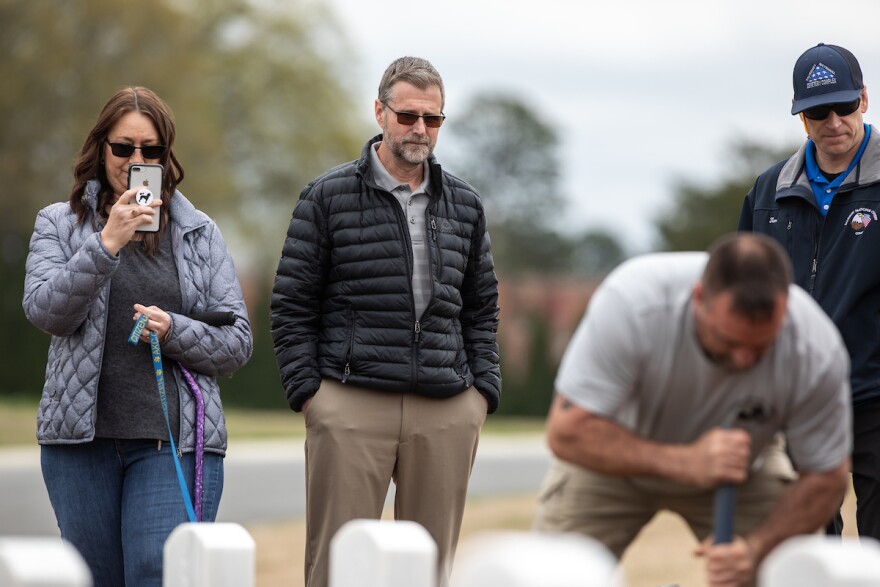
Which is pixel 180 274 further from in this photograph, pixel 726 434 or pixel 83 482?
pixel 726 434

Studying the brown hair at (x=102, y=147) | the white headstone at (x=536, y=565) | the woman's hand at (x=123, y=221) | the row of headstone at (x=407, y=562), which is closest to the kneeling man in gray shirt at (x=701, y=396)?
the row of headstone at (x=407, y=562)

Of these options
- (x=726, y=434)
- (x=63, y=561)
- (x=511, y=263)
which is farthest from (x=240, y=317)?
(x=511, y=263)

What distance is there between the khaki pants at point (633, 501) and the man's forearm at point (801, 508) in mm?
180

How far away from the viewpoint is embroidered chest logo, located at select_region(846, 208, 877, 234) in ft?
15.0

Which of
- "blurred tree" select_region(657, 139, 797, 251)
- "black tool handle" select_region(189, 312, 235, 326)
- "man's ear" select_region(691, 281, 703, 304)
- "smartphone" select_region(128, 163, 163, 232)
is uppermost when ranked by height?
"smartphone" select_region(128, 163, 163, 232)

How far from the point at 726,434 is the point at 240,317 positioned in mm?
1946

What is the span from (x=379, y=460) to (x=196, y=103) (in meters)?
24.2

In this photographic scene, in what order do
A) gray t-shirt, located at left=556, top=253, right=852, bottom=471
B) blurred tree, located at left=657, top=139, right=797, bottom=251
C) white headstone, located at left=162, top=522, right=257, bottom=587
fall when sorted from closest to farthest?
white headstone, located at left=162, top=522, right=257, bottom=587
gray t-shirt, located at left=556, top=253, right=852, bottom=471
blurred tree, located at left=657, top=139, right=797, bottom=251

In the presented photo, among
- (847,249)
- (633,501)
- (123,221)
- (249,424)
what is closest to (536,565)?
(633,501)

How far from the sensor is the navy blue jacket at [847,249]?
4.54 meters

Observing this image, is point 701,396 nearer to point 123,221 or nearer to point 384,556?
point 384,556

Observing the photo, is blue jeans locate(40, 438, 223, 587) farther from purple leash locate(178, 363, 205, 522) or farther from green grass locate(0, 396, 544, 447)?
green grass locate(0, 396, 544, 447)

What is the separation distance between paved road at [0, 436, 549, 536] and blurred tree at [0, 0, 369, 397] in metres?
7.60

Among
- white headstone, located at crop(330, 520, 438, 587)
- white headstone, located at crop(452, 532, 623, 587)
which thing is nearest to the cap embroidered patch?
white headstone, located at crop(330, 520, 438, 587)
